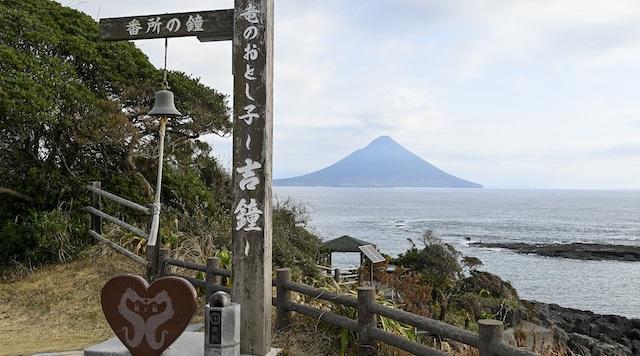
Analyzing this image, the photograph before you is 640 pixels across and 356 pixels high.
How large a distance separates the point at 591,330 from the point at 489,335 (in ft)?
61.3

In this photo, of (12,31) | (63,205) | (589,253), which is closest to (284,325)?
(63,205)

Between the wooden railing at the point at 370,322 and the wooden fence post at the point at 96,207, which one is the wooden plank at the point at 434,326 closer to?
the wooden railing at the point at 370,322

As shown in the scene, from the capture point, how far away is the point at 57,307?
7695mm

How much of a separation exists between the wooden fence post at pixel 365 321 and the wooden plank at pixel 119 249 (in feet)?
13.3

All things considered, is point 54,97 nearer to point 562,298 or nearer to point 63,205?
point 63,205

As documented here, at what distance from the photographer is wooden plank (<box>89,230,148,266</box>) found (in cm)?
838

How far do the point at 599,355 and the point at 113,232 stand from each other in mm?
13649

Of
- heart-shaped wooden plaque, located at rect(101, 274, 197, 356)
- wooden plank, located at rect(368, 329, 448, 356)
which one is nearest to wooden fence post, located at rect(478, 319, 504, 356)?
wooden plank, located at rect(368, 329, 448, 356)

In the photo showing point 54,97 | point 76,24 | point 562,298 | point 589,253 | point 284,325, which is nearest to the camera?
point 284,325

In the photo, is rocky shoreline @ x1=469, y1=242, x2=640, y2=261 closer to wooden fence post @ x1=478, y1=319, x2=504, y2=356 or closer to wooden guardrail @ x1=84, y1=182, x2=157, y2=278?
wooden guardrail @ x1=84, y1=182, x2=157, y2=278

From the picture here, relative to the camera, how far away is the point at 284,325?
6.06 metres

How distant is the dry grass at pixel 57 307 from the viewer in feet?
20.6

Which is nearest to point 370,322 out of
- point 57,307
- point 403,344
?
point 403,344

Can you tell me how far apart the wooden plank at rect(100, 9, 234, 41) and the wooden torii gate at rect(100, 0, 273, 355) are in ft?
0.67
